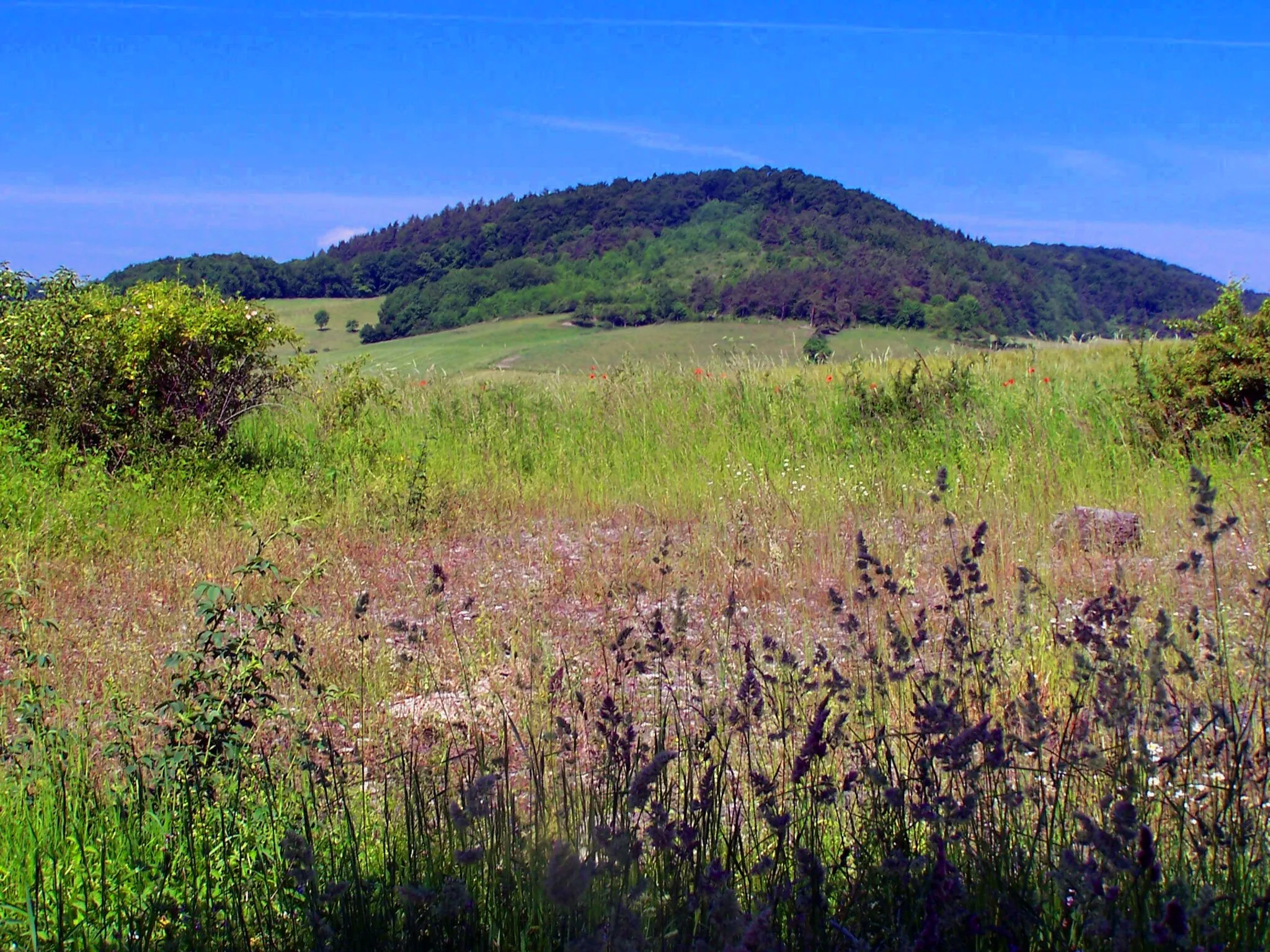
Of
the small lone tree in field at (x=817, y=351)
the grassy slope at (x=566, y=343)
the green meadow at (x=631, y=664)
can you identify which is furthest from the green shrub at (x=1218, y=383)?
the small lone tree in field at (x=817, y=351)

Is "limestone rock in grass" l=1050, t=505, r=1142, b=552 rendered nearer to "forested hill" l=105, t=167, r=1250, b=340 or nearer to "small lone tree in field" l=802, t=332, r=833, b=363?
"small lone tree in field" l=802, t=332, r=833, b=363

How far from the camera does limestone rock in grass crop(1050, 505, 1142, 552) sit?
5.53 m

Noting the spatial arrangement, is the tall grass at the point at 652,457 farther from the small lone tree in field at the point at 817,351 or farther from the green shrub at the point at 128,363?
the small lone tree in field at the point at 817,351

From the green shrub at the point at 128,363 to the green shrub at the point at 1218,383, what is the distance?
699 cm

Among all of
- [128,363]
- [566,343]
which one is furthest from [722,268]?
[128,363]

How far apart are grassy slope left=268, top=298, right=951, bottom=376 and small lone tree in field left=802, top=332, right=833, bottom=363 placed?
0.14 m

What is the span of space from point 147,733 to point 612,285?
3736 centimetres

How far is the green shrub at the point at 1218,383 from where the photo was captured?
741cm

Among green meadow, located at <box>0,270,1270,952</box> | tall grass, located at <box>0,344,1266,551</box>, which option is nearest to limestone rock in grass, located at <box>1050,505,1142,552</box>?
green meadow, located at <box>0,270,1270,952</box>

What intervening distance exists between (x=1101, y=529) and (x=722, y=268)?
1354 inches

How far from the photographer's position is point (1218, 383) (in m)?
7.64

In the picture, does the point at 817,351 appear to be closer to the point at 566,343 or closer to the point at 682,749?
the point at 682,749

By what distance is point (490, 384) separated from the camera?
11484 millimetres

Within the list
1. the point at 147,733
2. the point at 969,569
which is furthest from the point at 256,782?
the point at 969,569
